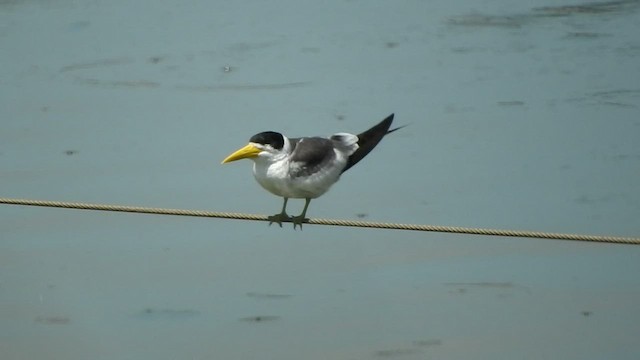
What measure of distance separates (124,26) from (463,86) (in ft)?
10.2

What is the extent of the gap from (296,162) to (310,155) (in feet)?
0.26

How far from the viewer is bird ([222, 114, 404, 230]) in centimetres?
550

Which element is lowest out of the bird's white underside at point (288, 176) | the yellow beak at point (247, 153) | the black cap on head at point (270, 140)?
the bird's white underside at point (288, 176)

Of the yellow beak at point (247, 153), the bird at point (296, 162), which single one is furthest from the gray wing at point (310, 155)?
the yellow beak at point (247, 153)

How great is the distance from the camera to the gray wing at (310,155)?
18.3ft

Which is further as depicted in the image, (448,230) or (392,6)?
(392,6)

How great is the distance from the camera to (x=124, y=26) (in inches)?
445

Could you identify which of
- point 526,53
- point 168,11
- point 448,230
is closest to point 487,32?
point 526,53

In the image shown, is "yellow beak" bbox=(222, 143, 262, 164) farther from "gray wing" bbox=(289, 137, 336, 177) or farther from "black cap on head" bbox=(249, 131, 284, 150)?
"gray wing" bbox=(289, 137, 336, 177)

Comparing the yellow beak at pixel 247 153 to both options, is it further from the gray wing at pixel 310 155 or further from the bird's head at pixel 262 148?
the gray wing at pixel 310 155

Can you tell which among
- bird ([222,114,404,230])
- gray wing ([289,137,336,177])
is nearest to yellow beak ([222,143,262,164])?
bird ([222,114,404,230])

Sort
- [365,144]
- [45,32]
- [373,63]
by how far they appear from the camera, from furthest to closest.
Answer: [45,32], [373,63], [365,144]

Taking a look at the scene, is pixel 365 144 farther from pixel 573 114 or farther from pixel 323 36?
pixel 323 36

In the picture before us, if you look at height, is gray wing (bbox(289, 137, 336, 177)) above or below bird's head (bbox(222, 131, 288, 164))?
below
